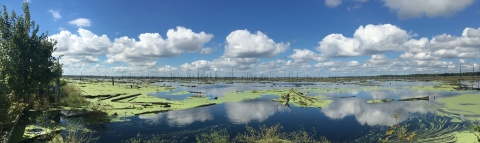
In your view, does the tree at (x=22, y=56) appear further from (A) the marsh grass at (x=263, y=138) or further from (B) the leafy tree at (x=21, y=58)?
(A) the marsh grass at (x=263, y=138)

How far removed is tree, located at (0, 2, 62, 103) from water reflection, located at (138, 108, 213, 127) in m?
9.96

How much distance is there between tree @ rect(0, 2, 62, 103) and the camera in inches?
829

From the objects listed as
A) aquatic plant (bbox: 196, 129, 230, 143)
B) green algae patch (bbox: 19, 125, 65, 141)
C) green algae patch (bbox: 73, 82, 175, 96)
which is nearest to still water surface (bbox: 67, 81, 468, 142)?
aquatic plant (bbox: 196, 129, 230, 143)

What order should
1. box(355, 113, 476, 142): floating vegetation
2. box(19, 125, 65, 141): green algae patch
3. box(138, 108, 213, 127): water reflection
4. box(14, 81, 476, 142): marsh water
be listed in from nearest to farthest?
box(19, 125, 65, 141): green algae patch, box(355, 113, 476, 142): floating vegetation, box(14, 81, 476, 142): marsh water, box(138, 108, 213, 127): water reflection

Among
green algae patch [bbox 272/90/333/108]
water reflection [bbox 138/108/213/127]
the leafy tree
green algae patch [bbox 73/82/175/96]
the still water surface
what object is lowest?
the still water surface

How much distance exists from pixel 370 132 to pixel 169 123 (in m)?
18.1

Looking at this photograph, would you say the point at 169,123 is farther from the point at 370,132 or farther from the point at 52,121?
the point at 370,132

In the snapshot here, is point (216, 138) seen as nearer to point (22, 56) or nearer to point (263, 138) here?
point (263, 138)

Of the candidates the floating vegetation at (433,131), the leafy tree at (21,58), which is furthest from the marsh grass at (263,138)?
the leafy tree at (21,58)

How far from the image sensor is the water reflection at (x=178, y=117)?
25450 millimetres

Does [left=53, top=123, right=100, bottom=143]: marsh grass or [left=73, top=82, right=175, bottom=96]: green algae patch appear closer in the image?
[left=53, top=123, right=100, bottom=143]: marsh grass

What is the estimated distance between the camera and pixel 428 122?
25812mm

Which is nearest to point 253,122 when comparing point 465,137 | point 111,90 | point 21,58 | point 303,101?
point 465,137

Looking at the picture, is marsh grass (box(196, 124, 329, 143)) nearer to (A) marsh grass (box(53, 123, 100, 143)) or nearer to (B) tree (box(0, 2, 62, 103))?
(A) marsh grass (box(53, 123, 100, 143))
